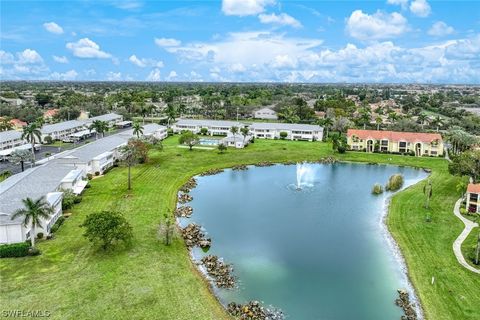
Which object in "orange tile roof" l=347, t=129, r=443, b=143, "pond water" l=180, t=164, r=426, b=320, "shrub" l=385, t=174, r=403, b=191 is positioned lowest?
"pond water" l=180, t=164, r=426, b=320

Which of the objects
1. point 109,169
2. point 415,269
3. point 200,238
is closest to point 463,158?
point 415,269

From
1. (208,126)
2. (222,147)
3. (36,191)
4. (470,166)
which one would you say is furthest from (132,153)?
(208,126)

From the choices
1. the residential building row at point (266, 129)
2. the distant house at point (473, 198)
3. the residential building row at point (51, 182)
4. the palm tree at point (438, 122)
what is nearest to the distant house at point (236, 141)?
the residential building row at point (266, 129)

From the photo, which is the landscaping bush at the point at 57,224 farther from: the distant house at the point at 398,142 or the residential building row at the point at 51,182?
the distant house at the point at 398,142

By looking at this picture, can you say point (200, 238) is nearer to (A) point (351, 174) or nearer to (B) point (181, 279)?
(B) point (181, 279)

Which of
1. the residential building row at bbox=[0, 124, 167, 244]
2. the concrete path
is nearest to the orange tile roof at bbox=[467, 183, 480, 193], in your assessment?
the concrete path

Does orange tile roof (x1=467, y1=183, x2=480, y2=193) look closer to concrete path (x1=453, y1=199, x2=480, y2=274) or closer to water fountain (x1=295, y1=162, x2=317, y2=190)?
concrete path (x1=453, y1=199, x2=480, y2=274)
